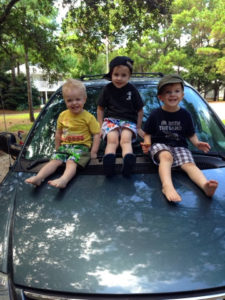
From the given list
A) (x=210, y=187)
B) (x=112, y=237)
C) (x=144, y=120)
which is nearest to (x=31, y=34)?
(x=144, y=120)

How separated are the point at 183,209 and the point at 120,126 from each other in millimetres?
1075

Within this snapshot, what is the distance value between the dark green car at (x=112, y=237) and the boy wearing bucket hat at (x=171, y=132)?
0.09 metres

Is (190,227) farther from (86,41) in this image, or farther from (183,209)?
(86,41)

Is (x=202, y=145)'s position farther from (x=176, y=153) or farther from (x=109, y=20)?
(x=109, y=20)

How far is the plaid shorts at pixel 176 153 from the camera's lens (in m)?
2.16

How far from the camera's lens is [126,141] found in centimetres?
235

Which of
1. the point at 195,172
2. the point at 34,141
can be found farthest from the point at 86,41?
the point at 195,172

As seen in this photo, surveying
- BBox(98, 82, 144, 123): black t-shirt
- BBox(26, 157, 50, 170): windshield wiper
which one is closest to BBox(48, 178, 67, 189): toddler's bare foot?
BBox(26, 157, 50, 170): windshield wiper

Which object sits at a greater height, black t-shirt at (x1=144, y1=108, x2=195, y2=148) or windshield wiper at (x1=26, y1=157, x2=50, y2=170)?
black t-shirt at (x1=144, y1=108, x2=195, y2=148)

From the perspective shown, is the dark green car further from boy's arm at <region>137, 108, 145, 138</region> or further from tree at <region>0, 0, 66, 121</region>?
tree at <region>0, 0, 66, 121</region>

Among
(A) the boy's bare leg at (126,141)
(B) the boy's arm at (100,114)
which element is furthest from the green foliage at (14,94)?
(A) the boy's bare leg at (126,141)

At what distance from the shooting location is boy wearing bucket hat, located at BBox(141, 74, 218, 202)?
7.15ft

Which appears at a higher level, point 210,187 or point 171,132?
point 171,132

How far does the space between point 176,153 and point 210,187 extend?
522 millimetres
